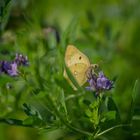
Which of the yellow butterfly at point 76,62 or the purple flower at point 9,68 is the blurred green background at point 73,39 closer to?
the purple flower at point 9,68

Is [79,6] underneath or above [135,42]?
above

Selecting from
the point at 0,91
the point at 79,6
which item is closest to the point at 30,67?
the point at 0,91

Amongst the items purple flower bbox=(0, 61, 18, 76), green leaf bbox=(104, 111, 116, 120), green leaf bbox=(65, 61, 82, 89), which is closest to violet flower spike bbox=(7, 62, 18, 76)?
purple flower bbox=(0, 61, 18, 76)

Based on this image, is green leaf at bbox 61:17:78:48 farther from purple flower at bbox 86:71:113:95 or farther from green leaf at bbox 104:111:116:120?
green leaf at bbox 104:111:116:120

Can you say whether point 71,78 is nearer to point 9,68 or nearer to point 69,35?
point 9,68

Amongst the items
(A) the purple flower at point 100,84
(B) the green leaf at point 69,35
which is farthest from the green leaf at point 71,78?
(B) the green leaf at point 69,35

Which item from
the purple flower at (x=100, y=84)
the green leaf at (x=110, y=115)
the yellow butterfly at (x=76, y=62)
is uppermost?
the yellow butterfly at (x=76, y=62)

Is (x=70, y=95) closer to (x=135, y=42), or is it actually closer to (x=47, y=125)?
(x=47, y=125)

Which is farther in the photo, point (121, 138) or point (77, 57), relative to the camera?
point (121, 138)

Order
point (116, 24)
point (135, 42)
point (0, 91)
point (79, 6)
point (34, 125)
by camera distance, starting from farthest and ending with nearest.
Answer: point (79, 6) < point (135, 42) < point (116, 24) < point (0, 91) < point (34, 125)
